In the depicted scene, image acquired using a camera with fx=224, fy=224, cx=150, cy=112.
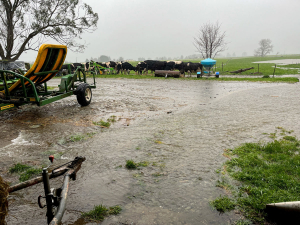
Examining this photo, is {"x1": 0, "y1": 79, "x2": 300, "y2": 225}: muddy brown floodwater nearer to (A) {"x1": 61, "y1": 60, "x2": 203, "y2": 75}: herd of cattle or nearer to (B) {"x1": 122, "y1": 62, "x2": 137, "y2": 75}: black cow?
(A) {"x1": 61, "y1": 60, "x2": 203, "y2": 75}: herd of cattle

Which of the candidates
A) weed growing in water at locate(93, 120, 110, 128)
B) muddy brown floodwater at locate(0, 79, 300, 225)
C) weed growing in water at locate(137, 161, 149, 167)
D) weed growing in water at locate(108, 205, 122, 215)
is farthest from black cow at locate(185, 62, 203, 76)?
weed growing in water at locate(108, 205, 122, 215)

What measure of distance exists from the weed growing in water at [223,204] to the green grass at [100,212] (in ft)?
4.04

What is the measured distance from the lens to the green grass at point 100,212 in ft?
8.74

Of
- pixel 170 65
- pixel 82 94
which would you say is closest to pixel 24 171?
pixel 82 94

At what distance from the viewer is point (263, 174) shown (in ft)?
11.7

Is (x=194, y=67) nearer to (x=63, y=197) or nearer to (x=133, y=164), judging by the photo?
(x=133, y=164)

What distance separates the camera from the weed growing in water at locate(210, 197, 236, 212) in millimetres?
2844

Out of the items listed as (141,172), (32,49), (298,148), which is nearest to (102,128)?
(141,172)

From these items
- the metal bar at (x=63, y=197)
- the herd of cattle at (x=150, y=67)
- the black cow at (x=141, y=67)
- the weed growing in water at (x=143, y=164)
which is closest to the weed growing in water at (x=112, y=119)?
the weed growing in water at (x=143, y=164)

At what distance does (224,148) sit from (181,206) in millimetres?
2242

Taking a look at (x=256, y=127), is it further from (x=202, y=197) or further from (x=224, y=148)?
→ (x=202, y=197)

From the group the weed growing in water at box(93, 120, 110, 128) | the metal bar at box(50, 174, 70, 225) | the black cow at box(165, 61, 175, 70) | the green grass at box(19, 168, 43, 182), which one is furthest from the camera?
the black cow at box(165, 61, 175, 70)

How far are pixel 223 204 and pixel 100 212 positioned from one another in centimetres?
156

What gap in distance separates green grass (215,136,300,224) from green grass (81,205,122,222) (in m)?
1.32
